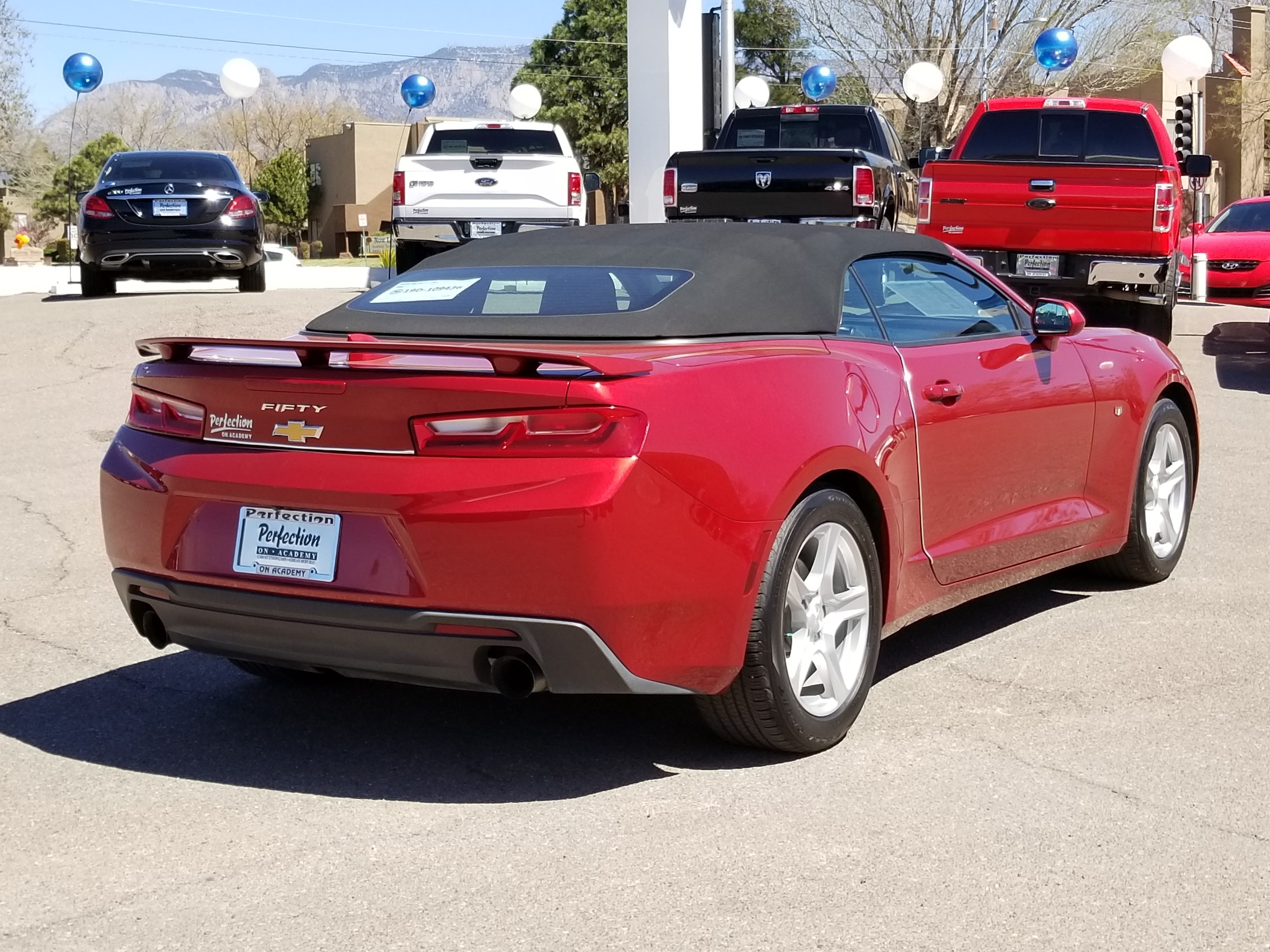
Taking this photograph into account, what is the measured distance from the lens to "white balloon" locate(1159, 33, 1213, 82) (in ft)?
94.4

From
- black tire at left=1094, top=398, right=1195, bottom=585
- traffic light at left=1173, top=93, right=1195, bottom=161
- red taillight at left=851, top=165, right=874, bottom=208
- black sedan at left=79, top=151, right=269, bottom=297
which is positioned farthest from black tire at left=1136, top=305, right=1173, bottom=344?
traffic light at left=1173, top=93, right=1195, bottom=161

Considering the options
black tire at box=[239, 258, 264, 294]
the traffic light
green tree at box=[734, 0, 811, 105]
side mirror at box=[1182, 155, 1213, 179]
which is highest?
green tree at box=[734, 0, 811, 105]

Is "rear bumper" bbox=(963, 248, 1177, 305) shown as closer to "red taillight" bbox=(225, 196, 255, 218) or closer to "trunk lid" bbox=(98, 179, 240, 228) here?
"red taillight" bbox=(225, 196, 255, 218)

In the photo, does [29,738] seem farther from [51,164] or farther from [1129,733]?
[51,164]

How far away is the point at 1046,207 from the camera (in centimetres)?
1344

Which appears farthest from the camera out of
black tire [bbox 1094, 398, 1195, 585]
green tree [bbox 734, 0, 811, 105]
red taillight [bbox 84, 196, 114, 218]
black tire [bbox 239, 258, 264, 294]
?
green tree [bbox 734, 0, 811, 105]

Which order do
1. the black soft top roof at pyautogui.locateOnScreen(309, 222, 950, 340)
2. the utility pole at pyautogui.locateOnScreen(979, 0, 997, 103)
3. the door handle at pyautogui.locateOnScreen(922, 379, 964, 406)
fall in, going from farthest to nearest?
the utility pole at pyautogui.locateOnScreen(979, 0, 997, 103) → the door handle at pyautogui.locateOnScreen(922, 379, 964, 406) → the black soft top roof at pyautogui.locateOnScreen(309, 222, 950, 340)

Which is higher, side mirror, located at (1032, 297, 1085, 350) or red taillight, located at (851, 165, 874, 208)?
red taillight, located at (851, 165, 874, 208)

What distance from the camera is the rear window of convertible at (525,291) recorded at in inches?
190

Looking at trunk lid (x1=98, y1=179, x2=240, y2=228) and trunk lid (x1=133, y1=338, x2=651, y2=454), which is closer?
trunk lid (x1=133, y1=338, x2=651, y2=454)

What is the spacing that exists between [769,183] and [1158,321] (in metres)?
3.53

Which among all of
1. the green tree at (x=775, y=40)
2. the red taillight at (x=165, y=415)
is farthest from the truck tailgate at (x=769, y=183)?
the green tree at (x=775, y=40)

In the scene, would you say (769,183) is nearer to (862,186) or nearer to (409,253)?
(862,186)

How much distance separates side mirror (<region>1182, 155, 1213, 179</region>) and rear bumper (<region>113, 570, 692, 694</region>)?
1227cm
